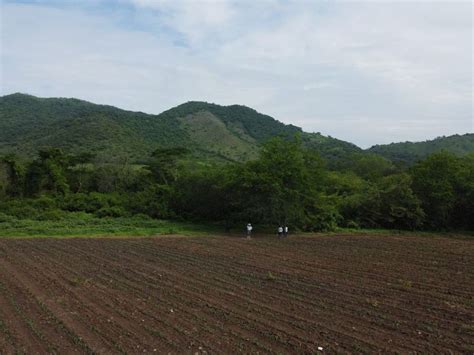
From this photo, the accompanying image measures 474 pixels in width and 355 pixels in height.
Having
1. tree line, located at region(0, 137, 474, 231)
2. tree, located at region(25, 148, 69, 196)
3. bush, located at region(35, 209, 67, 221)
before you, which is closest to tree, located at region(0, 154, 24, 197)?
tree line, located at region(0, 137, 474, 231)

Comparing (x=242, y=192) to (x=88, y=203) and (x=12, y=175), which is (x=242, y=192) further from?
(x=12, y=175)

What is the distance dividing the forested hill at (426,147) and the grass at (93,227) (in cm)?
9634

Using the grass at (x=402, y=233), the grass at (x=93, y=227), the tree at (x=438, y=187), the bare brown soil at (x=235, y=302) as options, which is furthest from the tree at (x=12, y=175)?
the tree at (x=438, y=187)

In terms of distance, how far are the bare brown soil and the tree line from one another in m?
12.8

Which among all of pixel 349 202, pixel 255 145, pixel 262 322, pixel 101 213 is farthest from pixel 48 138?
pixel 262 322

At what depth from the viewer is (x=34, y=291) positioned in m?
15.3

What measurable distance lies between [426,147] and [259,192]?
464 feet

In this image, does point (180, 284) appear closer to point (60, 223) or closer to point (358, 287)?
point (358, 287)

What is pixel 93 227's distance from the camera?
3900cm

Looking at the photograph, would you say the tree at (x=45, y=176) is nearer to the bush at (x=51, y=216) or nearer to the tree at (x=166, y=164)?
the bush at (x=51, y=216)

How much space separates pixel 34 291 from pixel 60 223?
25.5m

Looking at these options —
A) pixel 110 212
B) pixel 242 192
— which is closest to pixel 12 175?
pixel 110 212

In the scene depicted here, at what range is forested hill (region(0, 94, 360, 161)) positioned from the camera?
313 feet

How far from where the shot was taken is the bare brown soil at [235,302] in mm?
10211
